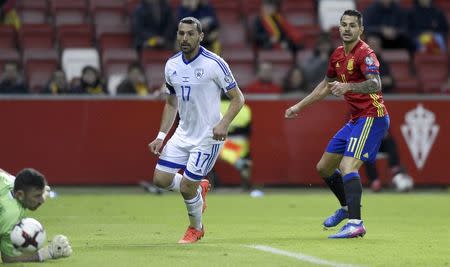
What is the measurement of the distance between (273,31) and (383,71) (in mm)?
2499

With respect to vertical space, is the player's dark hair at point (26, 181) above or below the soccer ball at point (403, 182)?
above

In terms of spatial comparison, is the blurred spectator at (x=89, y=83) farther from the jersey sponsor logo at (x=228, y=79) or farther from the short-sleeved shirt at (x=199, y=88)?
the jersey sponsor logo at (x=228, y=79)

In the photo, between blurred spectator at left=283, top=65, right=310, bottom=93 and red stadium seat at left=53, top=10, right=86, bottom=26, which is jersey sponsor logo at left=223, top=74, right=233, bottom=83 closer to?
blurred spectator at left=283, top=65, right=310, bottom=93

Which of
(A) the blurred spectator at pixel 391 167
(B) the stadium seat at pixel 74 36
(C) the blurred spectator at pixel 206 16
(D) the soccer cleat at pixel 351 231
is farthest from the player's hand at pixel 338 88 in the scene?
(B) the stadium seat at pixel 74 36

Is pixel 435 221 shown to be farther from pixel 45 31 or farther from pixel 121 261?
pixel 45 31

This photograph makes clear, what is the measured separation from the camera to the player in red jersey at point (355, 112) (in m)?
11.7

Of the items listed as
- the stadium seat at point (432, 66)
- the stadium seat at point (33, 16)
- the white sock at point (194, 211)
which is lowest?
the stadium seat at point (432, 66)

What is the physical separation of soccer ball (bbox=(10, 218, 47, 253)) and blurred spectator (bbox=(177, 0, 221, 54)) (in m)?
11.9

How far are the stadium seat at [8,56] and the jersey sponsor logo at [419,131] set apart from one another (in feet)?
22.2

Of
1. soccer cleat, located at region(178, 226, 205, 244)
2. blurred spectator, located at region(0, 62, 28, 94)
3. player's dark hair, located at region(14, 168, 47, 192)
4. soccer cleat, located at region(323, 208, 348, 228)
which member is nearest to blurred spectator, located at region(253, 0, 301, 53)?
blurred spectator, located at region(0, 62, 28, 94)

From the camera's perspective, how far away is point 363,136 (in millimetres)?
11922

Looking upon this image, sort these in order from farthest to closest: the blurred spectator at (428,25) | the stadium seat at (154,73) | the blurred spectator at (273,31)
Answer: the blurred spectator at (428,25)
the blurred spectator at (273,31)
the stadium seat at (154,73)

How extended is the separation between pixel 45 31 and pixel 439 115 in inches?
281

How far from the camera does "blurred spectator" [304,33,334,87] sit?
20.8 m
